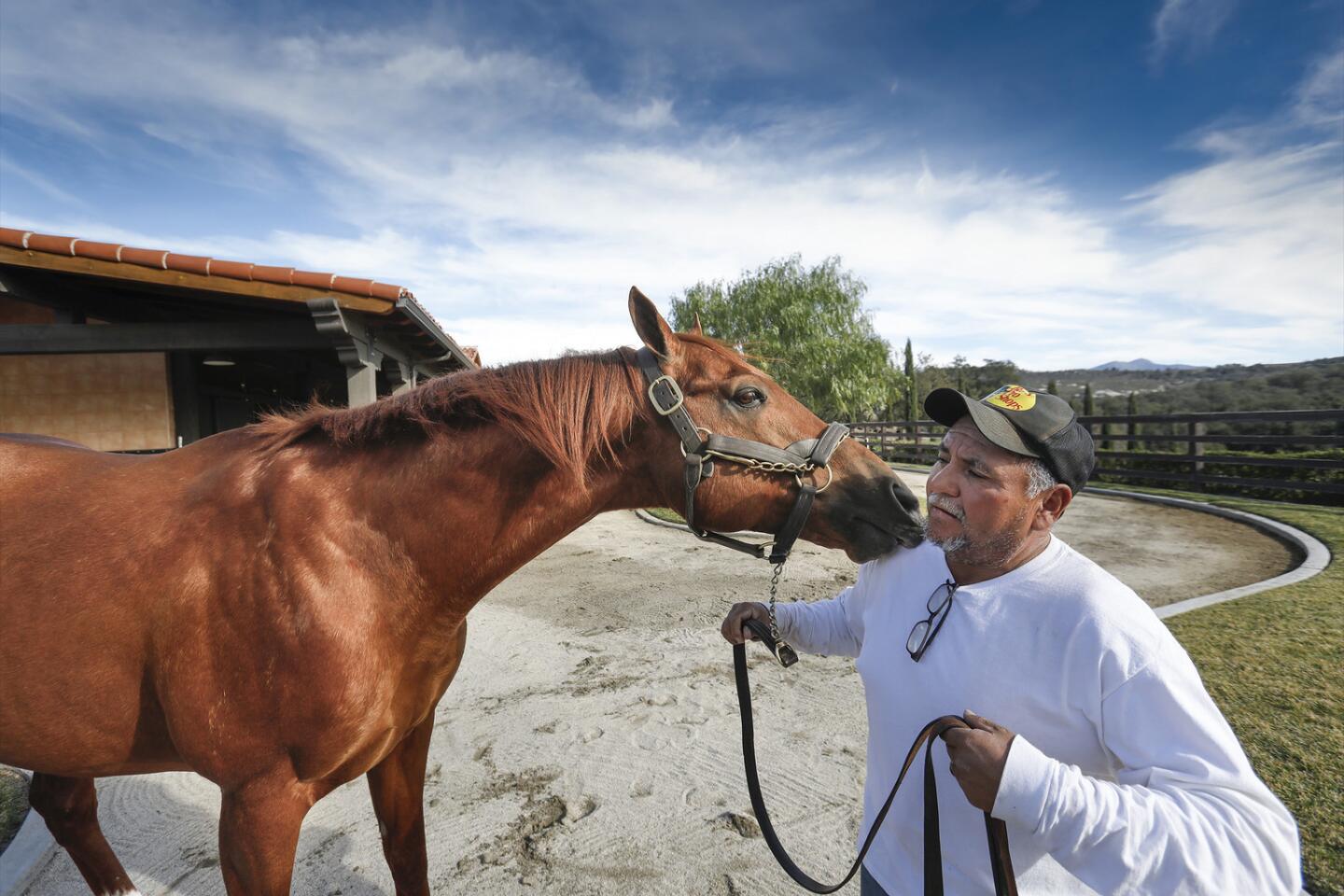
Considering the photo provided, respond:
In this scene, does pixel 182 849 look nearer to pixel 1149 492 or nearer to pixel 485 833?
pixel 485 833

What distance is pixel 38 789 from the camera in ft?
8.12

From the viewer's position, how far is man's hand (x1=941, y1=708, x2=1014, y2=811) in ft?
3.43

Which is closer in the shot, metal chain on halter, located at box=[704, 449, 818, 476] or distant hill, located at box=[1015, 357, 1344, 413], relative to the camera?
metal chain on halter, located at box=[704, 449, 818, 476]

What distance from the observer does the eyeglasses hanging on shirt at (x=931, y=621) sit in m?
1.39

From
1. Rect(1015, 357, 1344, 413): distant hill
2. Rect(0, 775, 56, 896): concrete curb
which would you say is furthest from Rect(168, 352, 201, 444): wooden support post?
Rect(1015, 357, 1344, 413): distant hill

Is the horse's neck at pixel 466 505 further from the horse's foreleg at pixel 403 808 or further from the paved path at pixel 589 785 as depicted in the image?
the paved path at pixel 589 785

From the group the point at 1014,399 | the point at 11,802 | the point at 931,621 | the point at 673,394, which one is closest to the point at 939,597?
the point at 931,621

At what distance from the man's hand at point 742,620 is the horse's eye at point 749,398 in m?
0.62

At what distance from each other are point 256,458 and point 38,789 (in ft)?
6.11

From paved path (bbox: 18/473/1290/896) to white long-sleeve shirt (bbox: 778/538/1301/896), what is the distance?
54.2 inches

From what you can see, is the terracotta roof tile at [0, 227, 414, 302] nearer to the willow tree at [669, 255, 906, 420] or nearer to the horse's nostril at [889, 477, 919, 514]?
the horse's nostril at [889, 477, 919, 514]

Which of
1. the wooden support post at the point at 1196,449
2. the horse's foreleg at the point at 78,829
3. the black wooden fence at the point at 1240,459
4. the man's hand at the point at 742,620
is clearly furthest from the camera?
the wooden support post at the point at 1196,449

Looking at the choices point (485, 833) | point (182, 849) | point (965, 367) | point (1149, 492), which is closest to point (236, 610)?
point (485, 833)

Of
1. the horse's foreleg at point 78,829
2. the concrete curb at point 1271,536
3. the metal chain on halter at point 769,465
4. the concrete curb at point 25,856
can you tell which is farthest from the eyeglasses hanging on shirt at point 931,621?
the concrete curb at point 1271,536
